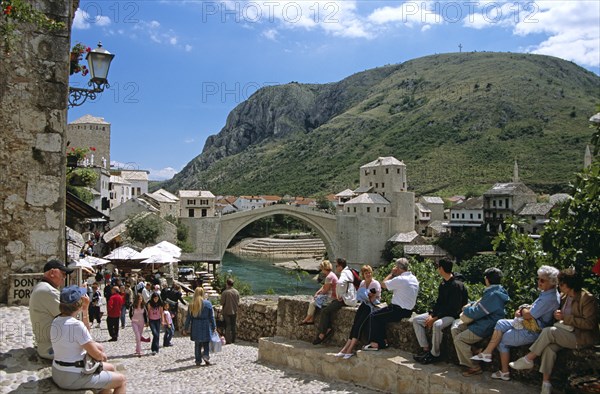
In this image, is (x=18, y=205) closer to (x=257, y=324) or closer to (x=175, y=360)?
(x=175, y=360)

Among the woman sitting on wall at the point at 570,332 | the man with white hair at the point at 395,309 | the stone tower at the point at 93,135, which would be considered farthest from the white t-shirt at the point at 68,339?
the stone tower at the point at 93,135

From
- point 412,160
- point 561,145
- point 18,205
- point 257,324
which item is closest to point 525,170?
point 561,145

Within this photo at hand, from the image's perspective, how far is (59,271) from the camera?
4.45 m

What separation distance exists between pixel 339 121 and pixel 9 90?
12452 cm

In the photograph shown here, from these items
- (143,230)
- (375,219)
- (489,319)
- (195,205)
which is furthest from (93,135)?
(489,319)

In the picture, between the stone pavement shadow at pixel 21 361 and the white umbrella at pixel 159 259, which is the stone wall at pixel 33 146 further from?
the white umbrella at pixel 159 259

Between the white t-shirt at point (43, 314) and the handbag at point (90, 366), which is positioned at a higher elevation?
the white t-shirt at point (43, 314)

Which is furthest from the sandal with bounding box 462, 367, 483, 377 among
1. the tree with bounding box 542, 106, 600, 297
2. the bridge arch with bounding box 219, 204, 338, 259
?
the bridge arch with bounding box 219, 204, 338, 259

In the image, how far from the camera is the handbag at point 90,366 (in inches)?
153

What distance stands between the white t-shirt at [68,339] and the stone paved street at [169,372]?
257 millimetres

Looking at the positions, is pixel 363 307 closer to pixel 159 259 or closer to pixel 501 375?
pixel 501 375

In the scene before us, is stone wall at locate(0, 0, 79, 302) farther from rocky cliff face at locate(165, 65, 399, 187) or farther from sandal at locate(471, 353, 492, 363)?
rocky cliff face at locate(165, 65, 399, 187)

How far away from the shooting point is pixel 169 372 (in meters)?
6.65

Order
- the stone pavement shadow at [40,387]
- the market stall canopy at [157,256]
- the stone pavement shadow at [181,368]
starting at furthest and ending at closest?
the market stall canopy at [157,256]
the stone pavement shadow at [181,368]
the stone pavement shadow at [40,387]
